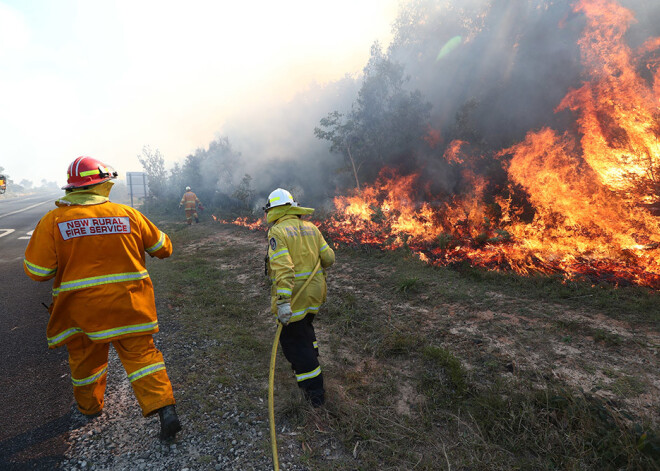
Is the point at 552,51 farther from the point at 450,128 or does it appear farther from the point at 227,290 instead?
the point at 227,290

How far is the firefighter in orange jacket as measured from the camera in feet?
7.89

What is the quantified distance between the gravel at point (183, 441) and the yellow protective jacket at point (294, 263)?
3.22 feet

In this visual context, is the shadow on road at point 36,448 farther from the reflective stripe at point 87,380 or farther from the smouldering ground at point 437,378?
the smouldering ground at point 437,378

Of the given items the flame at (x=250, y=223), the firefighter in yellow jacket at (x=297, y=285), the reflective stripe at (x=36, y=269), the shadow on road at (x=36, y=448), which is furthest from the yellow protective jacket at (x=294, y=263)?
the flame at (x=250, y=223)

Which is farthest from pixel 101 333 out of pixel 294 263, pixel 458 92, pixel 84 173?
pixel 458 92

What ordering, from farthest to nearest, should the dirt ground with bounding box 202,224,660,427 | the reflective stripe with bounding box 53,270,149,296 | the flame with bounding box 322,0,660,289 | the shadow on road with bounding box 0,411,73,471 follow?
the flame with bounding box 322,0,660,289
the dirt ground with bounding box 202,224,660,427
the reflective stripe with bounding box 53,270,149,296
the shadow on road with bounding box 0,411,73,471

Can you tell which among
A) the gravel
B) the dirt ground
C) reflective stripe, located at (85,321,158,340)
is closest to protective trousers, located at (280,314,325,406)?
the gravel

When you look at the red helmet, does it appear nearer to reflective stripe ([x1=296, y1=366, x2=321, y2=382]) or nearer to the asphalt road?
the asphalt road

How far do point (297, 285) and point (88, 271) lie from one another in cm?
167

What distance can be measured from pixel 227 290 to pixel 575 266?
6.54 metres

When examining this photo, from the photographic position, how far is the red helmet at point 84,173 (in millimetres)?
2596

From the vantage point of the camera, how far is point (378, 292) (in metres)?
5.90

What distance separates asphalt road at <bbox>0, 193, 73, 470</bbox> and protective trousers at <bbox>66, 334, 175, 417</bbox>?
307mm

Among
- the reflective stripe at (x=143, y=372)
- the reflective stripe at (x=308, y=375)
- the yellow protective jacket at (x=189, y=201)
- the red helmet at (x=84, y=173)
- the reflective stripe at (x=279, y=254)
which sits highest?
the red helmet at (x=84, y=173)
